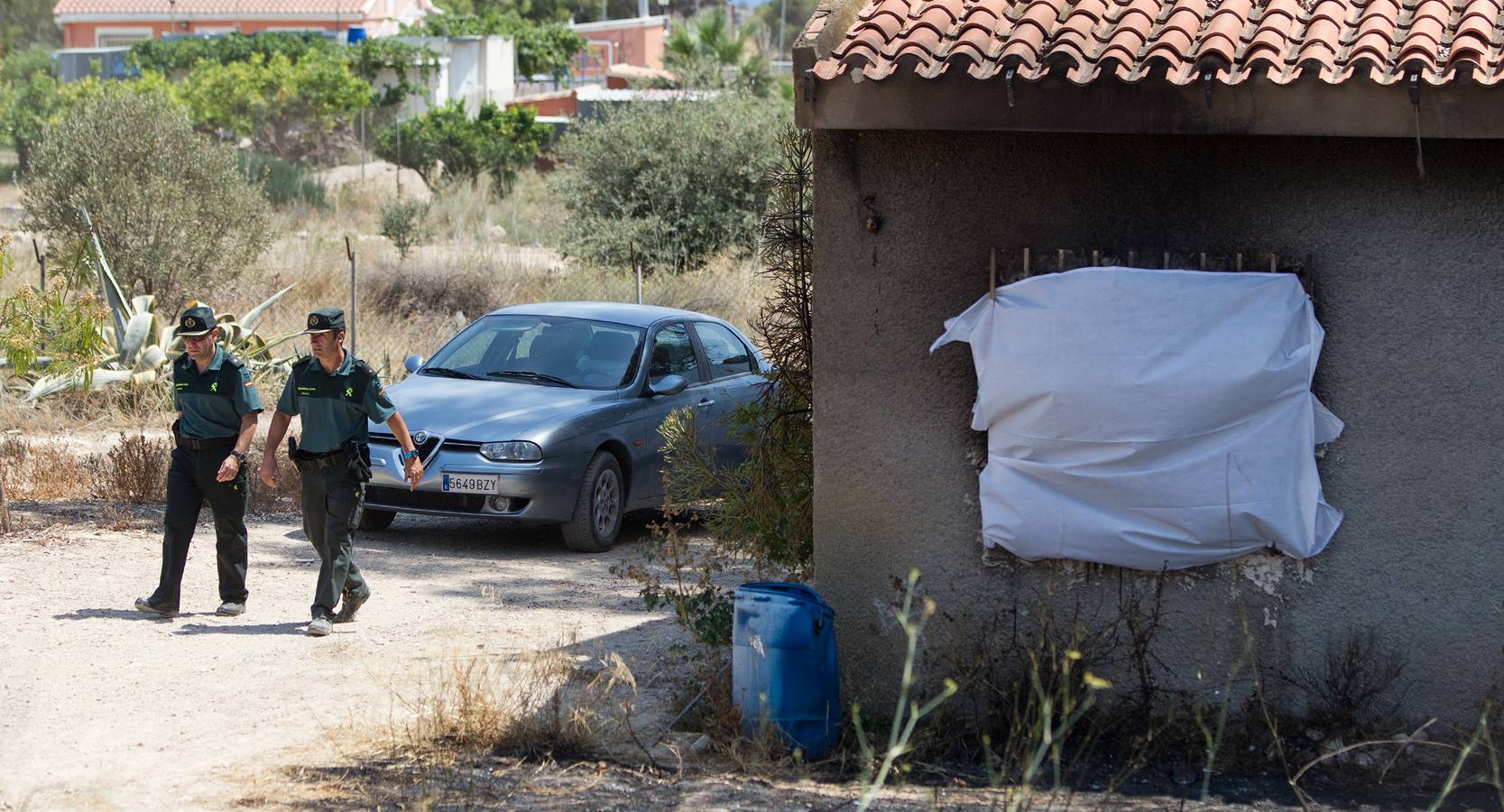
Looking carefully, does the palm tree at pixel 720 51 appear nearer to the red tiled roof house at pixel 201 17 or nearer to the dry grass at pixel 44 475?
the red tiled roof house at pixel 201 17

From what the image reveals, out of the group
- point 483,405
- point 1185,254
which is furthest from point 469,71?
point 1185,254

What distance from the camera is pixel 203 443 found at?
7359 millimetres

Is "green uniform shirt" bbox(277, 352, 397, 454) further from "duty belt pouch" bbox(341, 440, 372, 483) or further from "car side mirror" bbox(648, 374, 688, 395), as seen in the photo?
"car side mirror" bbox(648, 374, 688, 395)

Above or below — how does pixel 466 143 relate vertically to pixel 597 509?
above

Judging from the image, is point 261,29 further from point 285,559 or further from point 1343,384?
point 1343,384

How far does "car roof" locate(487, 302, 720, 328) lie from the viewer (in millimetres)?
10633

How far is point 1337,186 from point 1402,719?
6.59ft

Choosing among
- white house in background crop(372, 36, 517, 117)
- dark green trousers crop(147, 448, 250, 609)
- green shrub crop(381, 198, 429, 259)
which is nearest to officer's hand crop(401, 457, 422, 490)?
dark green trousers crop(147, 448, 250, 609)

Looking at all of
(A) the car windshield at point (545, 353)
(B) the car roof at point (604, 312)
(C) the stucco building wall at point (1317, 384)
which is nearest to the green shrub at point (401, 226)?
(B) the car roof at point (604, 312)

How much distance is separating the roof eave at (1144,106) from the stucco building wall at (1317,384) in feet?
1.39

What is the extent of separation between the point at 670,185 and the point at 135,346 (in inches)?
385

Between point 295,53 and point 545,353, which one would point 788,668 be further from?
point 295,53

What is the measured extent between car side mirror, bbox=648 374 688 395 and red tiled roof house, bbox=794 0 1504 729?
408 centimetres

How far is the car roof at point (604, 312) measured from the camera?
10633 millimetres
